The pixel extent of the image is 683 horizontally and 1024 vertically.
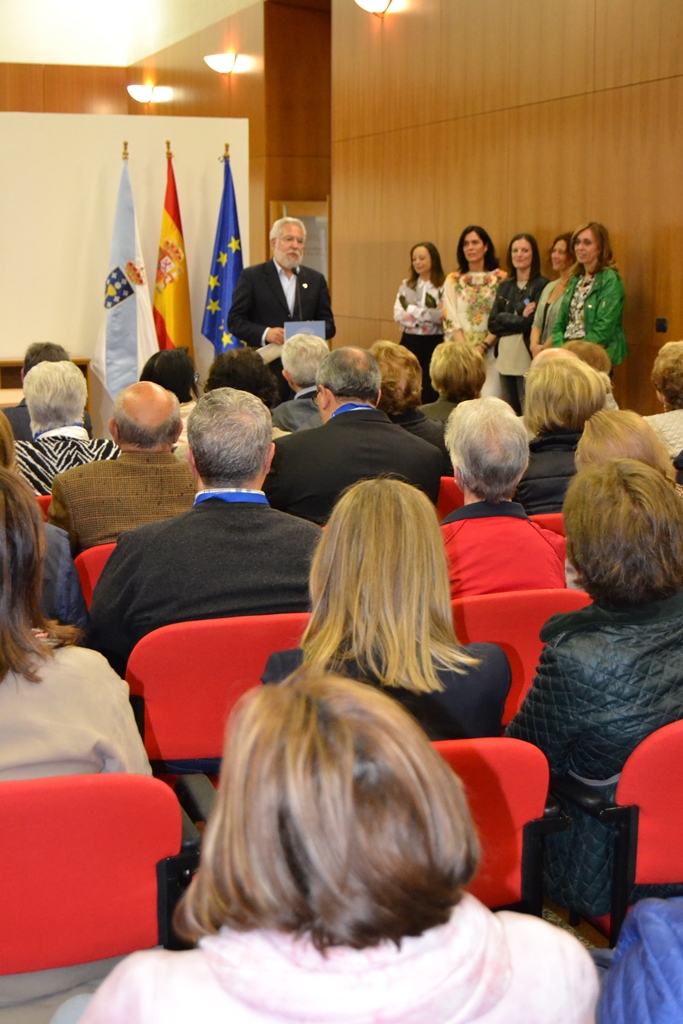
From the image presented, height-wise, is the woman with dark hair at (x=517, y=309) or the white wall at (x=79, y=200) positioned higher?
the white wall at (x=79, y=200)

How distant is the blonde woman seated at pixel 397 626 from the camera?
5.99 ft

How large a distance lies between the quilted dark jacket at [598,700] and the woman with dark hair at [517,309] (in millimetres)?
5686

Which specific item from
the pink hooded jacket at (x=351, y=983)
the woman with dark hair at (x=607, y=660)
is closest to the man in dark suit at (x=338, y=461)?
the woman with dark hair at (x=607, y=660)

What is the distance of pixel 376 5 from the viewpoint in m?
9.16

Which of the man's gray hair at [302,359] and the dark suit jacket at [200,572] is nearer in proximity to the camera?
the dark suit jacket at [200,572]

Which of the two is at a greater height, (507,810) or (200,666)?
(200,666)

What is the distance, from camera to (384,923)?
0.91 m

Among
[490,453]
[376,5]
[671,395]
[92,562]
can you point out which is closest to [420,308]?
[376,5]

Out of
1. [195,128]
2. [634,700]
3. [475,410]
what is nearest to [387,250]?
[195,128]

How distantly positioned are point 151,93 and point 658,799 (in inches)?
513

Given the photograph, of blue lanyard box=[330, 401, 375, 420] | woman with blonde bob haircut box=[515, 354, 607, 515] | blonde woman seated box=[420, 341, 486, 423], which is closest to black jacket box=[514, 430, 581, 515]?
woman with blonde bob haircut box=[515, 354, 607, 515]

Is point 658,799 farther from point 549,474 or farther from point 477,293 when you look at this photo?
point 477,293

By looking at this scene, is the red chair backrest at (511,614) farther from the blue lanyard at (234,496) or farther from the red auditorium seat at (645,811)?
the blue lanyard at (234,496)

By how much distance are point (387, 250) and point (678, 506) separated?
7990 millimetres
